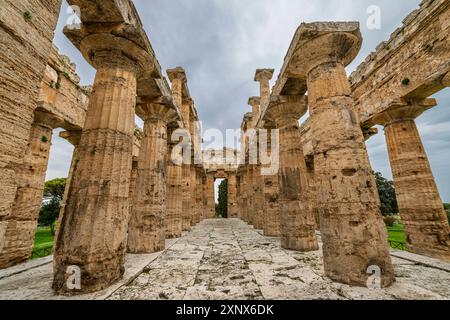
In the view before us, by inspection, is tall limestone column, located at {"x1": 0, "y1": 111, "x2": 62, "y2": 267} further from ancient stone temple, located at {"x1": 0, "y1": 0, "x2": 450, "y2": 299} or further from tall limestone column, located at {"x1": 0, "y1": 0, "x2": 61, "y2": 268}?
tall limestone column, located at {"x1": 0, "y1": 0, "x2": 61, "y2": 268}

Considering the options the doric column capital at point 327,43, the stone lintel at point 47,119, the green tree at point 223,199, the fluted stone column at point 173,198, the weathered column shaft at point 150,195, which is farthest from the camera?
the green tree at point 223,199

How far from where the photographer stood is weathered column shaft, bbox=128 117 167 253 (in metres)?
6.46

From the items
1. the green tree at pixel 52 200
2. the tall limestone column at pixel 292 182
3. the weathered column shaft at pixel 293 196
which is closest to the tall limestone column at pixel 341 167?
the tall limestone column at pixel 292 182

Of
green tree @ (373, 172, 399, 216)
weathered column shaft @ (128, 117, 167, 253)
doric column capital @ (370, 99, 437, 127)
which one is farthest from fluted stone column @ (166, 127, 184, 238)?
green tree @ (373, 172, 399, 216)

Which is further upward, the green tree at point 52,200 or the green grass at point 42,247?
the green tree at point 52,200

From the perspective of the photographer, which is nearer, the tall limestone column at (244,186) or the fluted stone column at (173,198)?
the fluted stone column at (173,198)

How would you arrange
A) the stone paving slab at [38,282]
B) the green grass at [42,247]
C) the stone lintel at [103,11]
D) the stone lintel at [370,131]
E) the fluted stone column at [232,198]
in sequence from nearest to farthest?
the stone paving slab at [38,282] → the stone lintel at [103,11] → the green grass at [42,247] → the stone lintel at [370,131] → the fluted stone column at [232,198]

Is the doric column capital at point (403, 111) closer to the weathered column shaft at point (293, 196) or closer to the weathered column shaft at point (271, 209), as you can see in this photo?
the weathered column shaft at point (293, 196)

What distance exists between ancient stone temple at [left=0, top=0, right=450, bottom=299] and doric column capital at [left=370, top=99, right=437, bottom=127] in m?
0.05

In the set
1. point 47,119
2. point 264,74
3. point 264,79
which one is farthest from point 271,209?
point 47,119

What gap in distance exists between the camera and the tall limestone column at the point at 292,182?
258 inches

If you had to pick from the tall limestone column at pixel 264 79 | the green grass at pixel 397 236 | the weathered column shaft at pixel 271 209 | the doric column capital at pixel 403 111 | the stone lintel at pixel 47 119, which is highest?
the tall limestone column at pixel 264 79

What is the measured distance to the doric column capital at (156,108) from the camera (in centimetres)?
689

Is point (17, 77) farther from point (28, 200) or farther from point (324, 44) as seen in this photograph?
Answer: point (28, 200)
